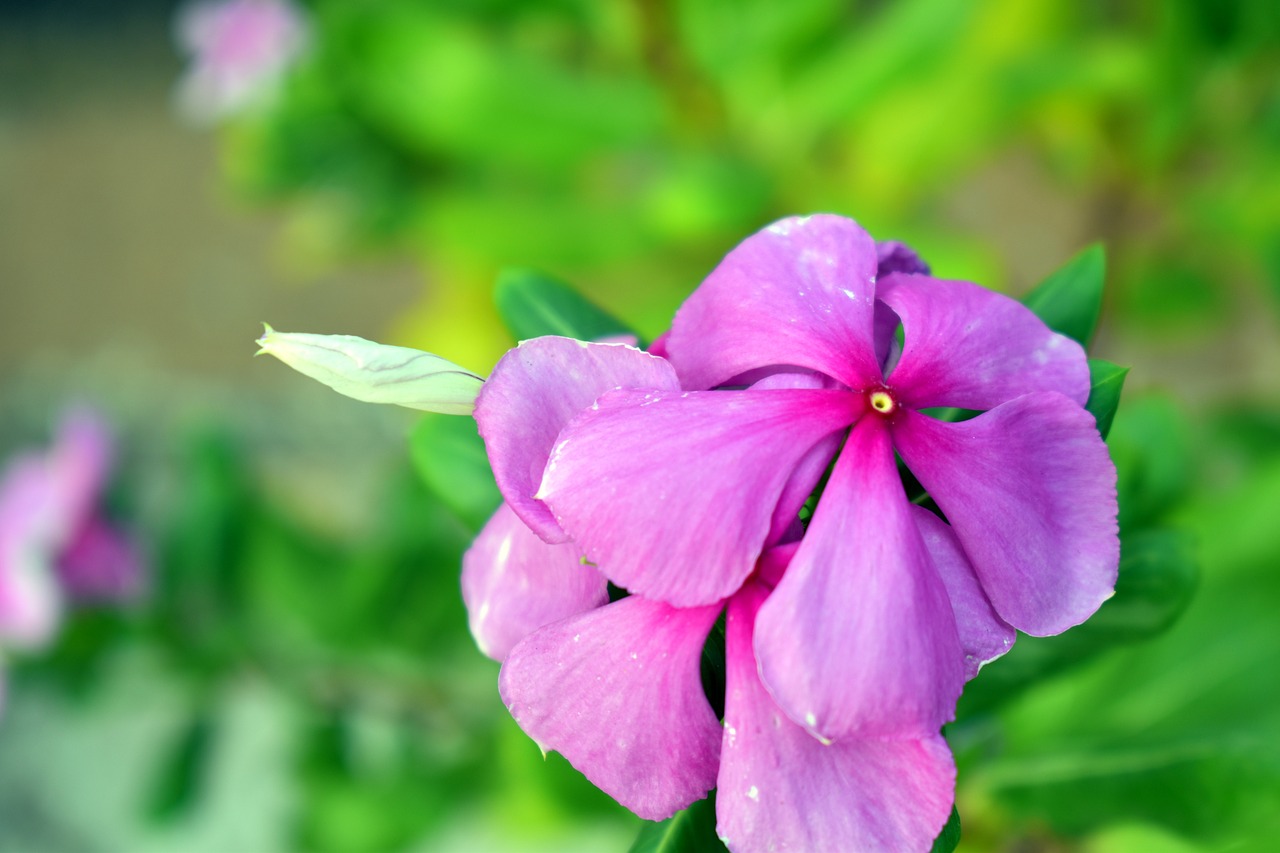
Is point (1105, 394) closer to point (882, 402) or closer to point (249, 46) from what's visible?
point (882, 402)

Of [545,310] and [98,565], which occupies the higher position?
[545,310]

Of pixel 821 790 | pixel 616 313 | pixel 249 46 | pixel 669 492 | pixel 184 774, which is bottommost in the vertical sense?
pixel 184 774

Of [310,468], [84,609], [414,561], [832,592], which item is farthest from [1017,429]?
[310,468]

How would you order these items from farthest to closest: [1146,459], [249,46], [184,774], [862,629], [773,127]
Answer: [249,46]
[773,127]
[184,774]
[1146,459]
[862,629]

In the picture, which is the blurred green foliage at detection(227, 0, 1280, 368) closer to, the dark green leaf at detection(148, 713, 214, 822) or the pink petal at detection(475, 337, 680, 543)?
the dark green leaf at detection(148, 713, 214, 822)

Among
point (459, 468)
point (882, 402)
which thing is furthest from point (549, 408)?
point (459, 468)

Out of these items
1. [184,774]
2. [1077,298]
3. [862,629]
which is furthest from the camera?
[184,774]

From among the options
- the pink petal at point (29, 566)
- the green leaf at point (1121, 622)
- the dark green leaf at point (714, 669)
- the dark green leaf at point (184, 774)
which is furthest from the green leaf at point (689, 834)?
the dark green leaf at point (184, 774)
